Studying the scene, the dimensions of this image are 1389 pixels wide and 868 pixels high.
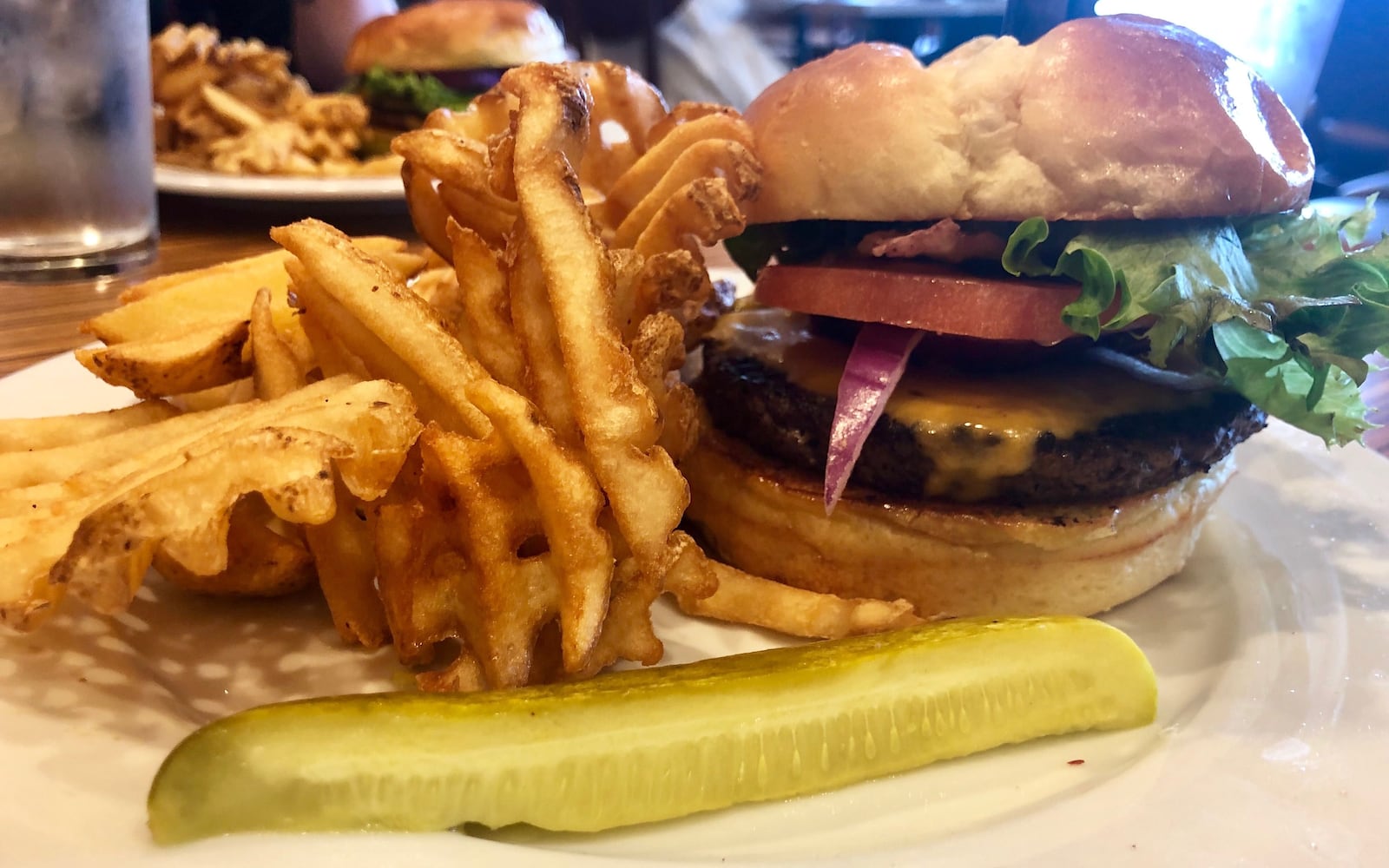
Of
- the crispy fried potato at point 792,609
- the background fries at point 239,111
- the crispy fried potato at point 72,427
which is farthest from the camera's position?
the background fries at point 239,111

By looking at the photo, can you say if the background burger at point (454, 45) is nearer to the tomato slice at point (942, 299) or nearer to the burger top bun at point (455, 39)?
the burger top bun at point (455, 39)

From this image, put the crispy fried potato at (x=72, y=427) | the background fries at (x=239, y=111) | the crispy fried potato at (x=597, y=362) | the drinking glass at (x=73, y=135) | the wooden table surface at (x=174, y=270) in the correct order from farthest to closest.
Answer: the background fries at (x=239, y=111) < the drinking glass at (x=73, y=135) < the wooden table surface at (x=174, y=270) < the crispy fried potato at (x=72, y=427) < the crispy fried potato at (x=597, y=362)

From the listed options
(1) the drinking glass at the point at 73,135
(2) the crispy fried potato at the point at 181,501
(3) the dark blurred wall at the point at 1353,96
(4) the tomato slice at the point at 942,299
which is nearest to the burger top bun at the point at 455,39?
(1) the drinking glass at the point at 73,135

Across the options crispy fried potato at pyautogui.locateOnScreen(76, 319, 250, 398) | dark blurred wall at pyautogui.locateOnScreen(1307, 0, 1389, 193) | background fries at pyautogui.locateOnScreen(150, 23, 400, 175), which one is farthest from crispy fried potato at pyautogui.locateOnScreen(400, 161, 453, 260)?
dark blurred wall at pyautogui.locateOnScreen(1307, 0, 1389, 193)

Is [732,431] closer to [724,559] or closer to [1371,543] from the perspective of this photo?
[724,559]

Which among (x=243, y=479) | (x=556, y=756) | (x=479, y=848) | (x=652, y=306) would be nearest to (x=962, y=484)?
(x=652, y=306)

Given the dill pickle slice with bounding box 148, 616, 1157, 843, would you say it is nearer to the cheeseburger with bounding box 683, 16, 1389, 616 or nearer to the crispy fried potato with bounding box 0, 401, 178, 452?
the cheeseburger with bounding box 683, 16, 1389, 616
